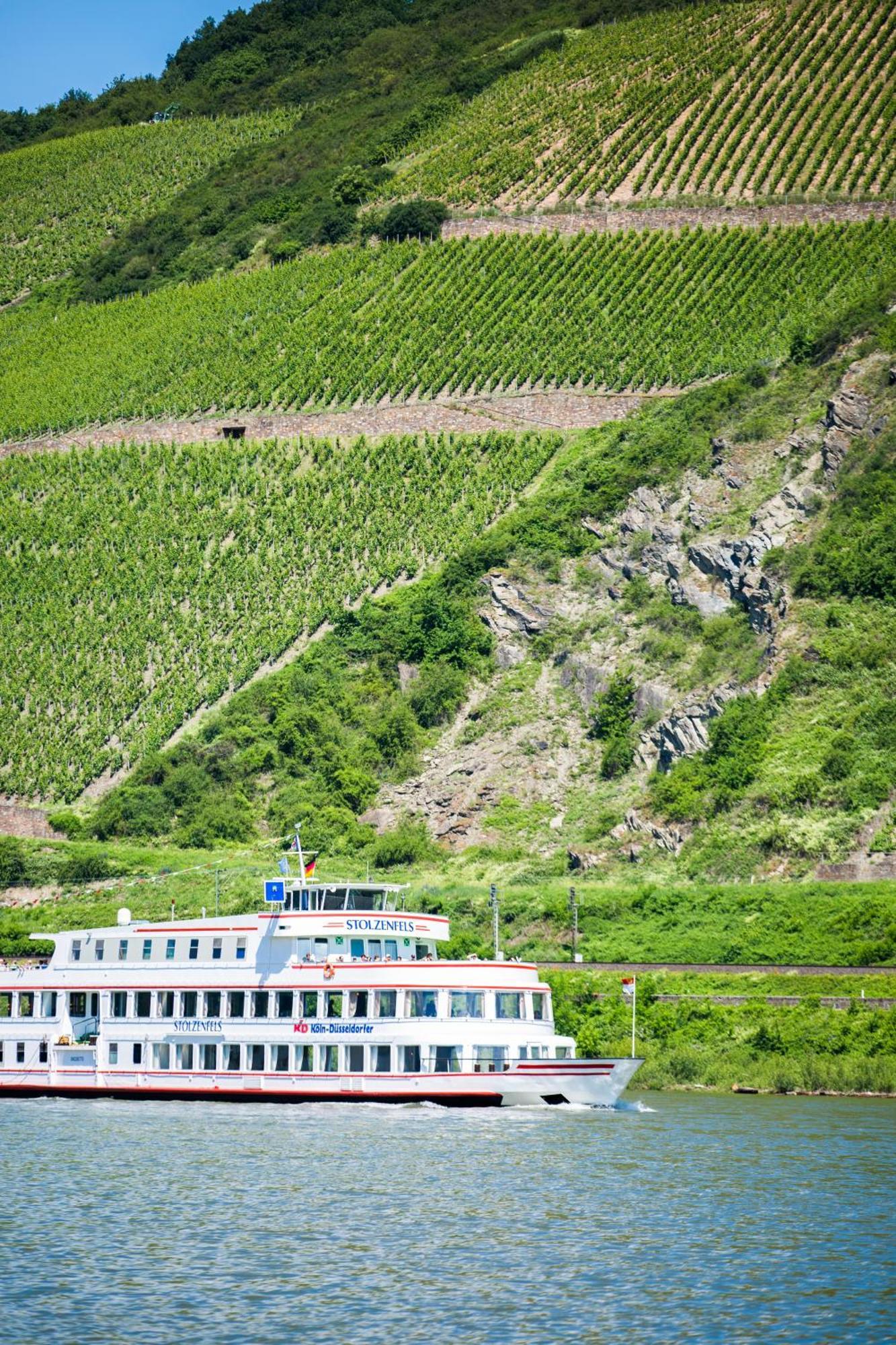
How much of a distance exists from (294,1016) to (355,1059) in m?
2.04

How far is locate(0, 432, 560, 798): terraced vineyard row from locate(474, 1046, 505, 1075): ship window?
43595 millimetres

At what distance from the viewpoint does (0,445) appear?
397 ft

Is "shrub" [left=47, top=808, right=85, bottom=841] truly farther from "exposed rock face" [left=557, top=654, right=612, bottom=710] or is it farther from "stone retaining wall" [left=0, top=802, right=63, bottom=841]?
"exposed rock face" [left=557, top=654, right=612, bottom=710]

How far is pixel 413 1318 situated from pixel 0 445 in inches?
3938

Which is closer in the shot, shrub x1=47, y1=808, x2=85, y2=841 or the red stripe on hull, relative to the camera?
the red stripe on hull

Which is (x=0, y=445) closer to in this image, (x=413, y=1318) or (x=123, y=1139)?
(x=123, y=1139)

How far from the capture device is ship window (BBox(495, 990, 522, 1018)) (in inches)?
1972

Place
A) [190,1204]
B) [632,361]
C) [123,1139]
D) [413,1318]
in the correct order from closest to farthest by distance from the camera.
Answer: [413,1318], [190,1204], [123,1139], [632,361]

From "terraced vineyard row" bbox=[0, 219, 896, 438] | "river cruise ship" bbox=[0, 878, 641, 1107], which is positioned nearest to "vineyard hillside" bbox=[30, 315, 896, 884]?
"terraced vineyard row" bbox=[0, 219, 896, 438]

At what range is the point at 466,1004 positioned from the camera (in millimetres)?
50094

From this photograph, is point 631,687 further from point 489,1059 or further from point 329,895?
point 489,1059

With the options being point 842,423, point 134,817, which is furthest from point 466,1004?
point 842,423

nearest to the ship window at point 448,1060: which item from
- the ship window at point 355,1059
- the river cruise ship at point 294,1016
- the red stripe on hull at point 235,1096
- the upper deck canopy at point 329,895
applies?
the river cruise ship at point 294,1016

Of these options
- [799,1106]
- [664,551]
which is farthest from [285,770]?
[799,1106]
